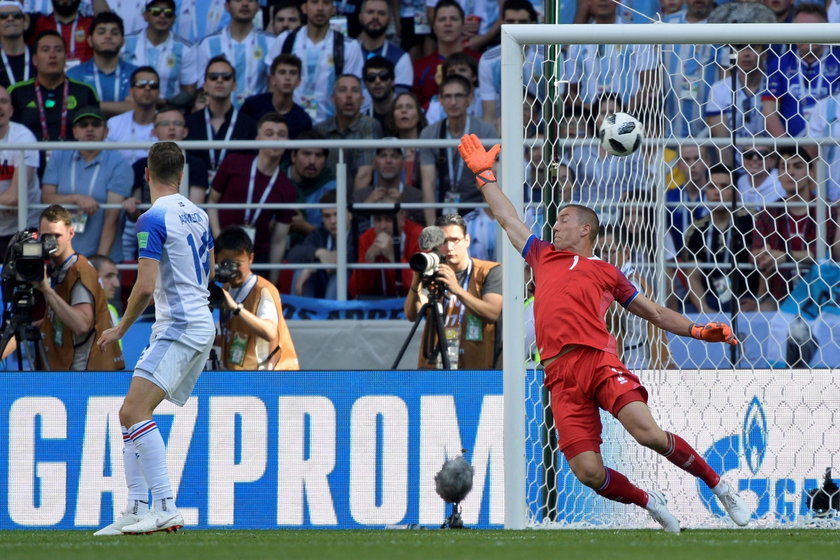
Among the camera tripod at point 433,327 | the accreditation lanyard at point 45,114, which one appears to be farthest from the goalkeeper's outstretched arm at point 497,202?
the accreditation lanyard at point 45,114

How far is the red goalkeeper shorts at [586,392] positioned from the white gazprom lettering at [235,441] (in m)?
2.35

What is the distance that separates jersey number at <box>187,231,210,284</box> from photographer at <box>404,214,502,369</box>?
242cm

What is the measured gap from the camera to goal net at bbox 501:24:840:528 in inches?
284

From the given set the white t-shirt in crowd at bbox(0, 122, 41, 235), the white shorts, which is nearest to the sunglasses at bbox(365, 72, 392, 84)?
the white t-shirt in crowd at bbox(0, 122, 41, 235)

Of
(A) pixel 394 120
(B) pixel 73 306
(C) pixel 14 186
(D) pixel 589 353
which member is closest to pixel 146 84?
(C) pixel 14 186

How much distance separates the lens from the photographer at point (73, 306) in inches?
348

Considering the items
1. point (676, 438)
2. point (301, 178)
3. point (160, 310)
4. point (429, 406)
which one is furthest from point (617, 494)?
point (301, 178)

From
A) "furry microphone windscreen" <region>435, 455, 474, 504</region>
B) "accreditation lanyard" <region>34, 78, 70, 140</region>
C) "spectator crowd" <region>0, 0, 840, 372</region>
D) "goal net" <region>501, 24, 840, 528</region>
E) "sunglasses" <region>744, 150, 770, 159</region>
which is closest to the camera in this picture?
"goal net" <region>501, 24, 840, 528</region>

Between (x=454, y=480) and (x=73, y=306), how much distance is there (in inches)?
122

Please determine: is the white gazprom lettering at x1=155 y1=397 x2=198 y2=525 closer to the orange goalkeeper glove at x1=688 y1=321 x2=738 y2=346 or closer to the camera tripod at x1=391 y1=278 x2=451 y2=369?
the camera tripod at x1=391 y1=278 x2=451 y2=369

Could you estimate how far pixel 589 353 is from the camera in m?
6.59

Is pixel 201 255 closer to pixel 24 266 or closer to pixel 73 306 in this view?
pixel 24 266

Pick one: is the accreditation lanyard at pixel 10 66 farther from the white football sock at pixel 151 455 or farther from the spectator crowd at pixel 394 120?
the white football sock at pixel 151 455

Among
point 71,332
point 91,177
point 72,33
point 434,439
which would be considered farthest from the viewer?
point 72,33
